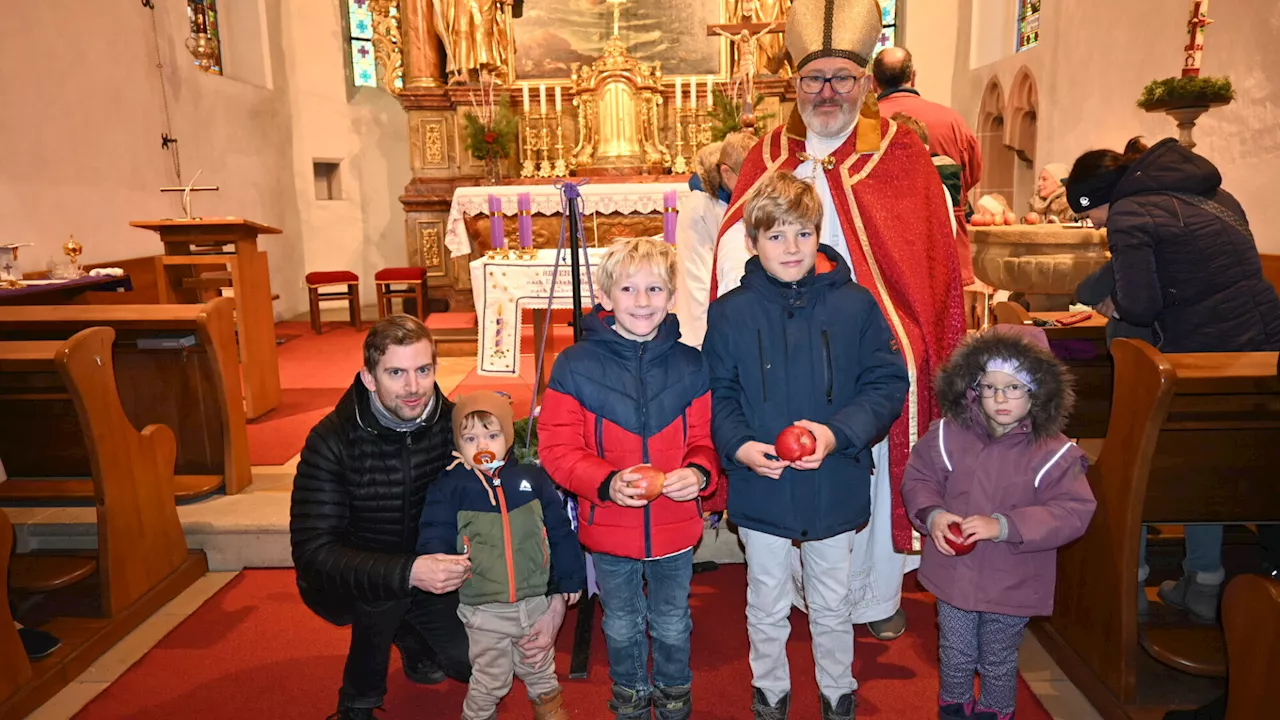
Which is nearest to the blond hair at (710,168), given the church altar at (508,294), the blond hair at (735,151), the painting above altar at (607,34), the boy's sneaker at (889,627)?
the blond hair at (735,151)

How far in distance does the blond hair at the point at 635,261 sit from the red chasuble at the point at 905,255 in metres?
0.79

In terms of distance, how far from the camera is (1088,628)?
275 centimetres

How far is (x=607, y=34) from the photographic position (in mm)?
10797

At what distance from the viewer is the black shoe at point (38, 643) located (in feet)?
9.66

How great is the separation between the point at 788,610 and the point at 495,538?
0.86 meters

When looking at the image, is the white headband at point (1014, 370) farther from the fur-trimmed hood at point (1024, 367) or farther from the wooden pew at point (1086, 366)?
the wooden pew at point (1086, 366)

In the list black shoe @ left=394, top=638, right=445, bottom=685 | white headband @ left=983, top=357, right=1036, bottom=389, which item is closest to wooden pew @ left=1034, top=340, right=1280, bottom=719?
white headband @ left=983, top=357, right=1036, bottom=389

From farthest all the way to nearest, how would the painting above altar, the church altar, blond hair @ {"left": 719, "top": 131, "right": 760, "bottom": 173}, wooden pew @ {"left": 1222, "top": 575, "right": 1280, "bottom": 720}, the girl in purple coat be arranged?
the painting above altar < the church altar < blond hair @ {"left": 719, "top": 131, "right": 760, "bottom": 173} < the girl in purple coat < wooden pew @ {"left": 1222, "top": 575, "right": 1280, "bottom": 720}

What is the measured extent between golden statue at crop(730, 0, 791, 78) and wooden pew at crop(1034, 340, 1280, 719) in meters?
8.02

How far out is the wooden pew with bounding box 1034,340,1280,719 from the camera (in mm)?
2408

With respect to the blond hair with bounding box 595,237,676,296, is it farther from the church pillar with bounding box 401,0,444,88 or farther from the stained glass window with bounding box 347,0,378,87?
the stained glass window with bounding box 347,0,378,87

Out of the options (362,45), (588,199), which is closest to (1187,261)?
(588,199)

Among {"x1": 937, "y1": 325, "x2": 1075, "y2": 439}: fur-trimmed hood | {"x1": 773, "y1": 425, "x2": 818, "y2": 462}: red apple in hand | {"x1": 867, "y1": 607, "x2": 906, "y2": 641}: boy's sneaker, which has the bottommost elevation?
{"x1": 867, "y1": 607, "x2": 906, "y2": 641}: boy's sneaker

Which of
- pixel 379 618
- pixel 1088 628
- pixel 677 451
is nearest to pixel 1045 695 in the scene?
pixel 1088 628
